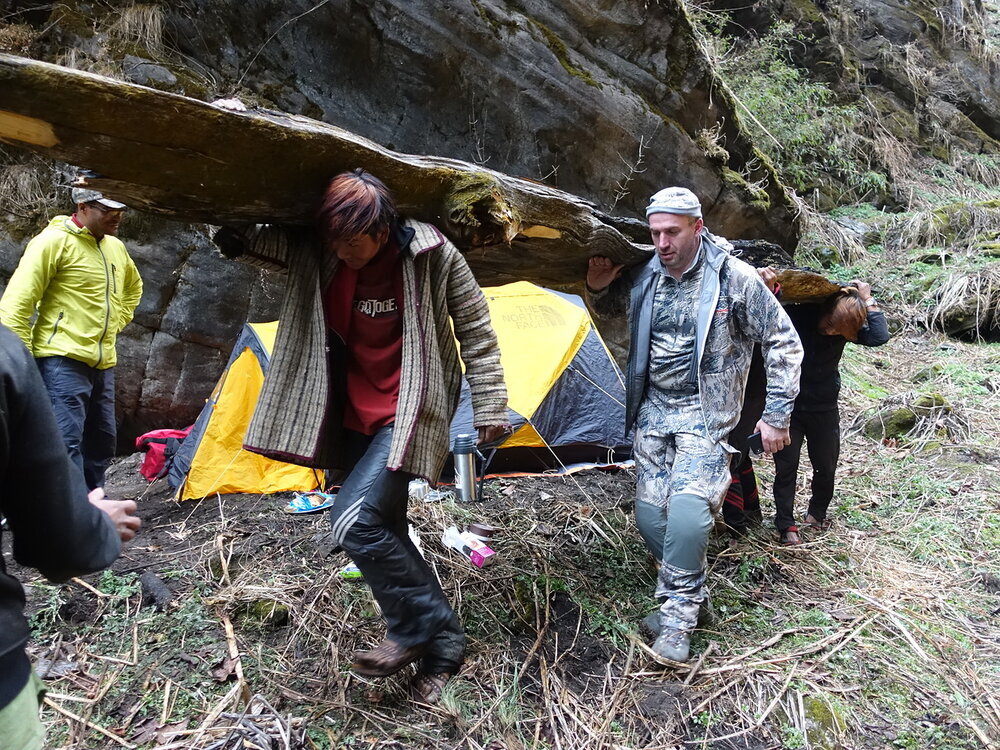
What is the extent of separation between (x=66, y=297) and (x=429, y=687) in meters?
3.25

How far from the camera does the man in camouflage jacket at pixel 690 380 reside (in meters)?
3.24

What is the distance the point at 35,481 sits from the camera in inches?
53.9

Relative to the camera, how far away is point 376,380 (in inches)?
108

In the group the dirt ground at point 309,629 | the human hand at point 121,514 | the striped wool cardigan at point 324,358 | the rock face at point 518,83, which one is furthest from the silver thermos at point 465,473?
the rock face at point 518,83

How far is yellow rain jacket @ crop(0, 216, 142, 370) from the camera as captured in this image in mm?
3951

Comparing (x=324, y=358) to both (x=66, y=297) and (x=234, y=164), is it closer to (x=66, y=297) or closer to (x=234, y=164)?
(x=234, y=164)

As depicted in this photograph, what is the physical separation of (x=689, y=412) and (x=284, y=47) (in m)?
6.38

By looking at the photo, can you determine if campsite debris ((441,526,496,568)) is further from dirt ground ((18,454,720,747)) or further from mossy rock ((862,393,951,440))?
mossy rock ((862,393,951,440))

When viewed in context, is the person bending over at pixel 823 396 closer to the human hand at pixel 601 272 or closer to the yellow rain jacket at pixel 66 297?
the human hand at pixel 601 272

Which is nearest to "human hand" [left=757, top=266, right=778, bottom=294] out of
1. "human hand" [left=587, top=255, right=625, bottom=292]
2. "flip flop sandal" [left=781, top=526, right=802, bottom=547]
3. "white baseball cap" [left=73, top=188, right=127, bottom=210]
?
"human hand" [left=587, top=255, right=625, bottom=292]

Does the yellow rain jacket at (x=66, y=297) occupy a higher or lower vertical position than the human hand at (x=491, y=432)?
higher

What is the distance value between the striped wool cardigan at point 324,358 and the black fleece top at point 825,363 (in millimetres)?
2932

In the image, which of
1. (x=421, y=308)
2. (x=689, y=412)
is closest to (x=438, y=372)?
(x=421, y=308)

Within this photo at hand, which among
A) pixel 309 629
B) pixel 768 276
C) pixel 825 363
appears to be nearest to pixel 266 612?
pixel 309 629
